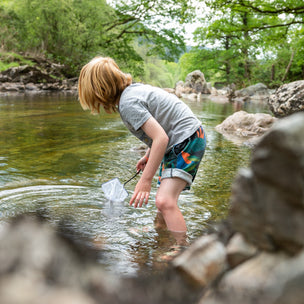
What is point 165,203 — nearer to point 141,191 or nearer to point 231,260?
point 141,191

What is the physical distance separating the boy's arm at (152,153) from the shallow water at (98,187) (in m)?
0.36

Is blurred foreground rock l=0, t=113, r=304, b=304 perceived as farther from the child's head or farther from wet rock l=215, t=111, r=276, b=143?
wet rock l=215, t=111, r=276, b=143

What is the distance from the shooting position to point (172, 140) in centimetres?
271

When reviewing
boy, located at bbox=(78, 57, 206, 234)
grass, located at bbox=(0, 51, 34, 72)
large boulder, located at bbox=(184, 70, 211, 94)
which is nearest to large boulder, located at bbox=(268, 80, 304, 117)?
boy, located at bbox=(78, 57, 206, 234)

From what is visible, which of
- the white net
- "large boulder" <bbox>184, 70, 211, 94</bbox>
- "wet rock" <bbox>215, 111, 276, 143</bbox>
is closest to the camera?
the white net

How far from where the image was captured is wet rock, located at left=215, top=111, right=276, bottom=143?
7.91 metres

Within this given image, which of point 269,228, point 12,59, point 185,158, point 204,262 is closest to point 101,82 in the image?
point 185,158

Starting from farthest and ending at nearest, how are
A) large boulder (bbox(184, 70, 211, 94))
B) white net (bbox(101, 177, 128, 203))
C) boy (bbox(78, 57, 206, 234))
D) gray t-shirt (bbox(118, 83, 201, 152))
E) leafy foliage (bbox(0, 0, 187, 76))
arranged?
large boulder (bbox(184, 70, 211, 94)) < leafy foliage (bbox(0, 0, 187, 76)) < white net (bbox(101, 177, 128, 203)) < gray t-shirt (bbox(118, 83, 201, 152)) < boy (bbox(78, 57, 206, 234))

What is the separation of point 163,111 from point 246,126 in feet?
20.3

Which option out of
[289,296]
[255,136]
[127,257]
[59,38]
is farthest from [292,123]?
[59,38]

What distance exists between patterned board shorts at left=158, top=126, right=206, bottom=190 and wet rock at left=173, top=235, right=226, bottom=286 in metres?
1.52

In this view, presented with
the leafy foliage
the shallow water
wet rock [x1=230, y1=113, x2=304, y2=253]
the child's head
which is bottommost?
the shallow water

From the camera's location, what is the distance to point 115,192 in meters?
3.34

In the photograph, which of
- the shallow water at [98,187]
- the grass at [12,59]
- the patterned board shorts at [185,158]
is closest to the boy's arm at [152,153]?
the patterned board shorts at [185,158]
